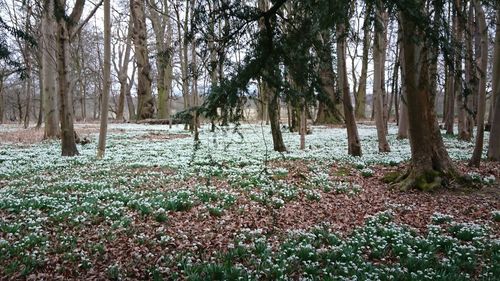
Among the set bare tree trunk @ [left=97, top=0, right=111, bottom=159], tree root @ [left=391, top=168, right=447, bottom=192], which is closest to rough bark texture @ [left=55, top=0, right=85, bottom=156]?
bare tree trunk @ [left=97, top=0, right=111, bottom=159]

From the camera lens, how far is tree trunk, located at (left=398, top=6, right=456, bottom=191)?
328 inches

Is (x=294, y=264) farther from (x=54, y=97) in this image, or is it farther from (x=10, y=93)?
(x=10, y=93)

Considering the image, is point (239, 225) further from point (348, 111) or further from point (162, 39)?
point (162, 39)

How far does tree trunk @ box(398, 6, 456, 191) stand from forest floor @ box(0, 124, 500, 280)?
38cm

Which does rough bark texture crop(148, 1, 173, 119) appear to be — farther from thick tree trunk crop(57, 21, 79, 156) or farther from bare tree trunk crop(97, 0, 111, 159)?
thick tree trunk crop(57, 21, 79, 156)

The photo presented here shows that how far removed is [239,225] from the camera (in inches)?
245

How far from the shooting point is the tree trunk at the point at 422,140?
8.34 m

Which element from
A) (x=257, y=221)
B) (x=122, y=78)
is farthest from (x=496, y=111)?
(x=122, y=78)

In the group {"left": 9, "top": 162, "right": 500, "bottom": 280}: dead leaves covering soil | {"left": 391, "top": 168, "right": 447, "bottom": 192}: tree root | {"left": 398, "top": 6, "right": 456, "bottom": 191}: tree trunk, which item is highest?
{"left": 398, "top": 6, "right": 456, "bottom": 191}: tree trunk

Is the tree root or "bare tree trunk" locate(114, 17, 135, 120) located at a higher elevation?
"bare tree trunk" locate(114, 17, 135, 120)

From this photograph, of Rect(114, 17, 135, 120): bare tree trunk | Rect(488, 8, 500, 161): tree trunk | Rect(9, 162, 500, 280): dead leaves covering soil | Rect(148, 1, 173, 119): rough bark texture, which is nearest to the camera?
Rect(148, 1, 173, 119): rough bark texture

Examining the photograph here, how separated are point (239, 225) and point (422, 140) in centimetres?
498

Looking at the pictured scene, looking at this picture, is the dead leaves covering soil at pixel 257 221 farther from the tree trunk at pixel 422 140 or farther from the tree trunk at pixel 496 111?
the tree trunk at pixel 496 111

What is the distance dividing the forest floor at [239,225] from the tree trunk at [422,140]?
0.38 m
